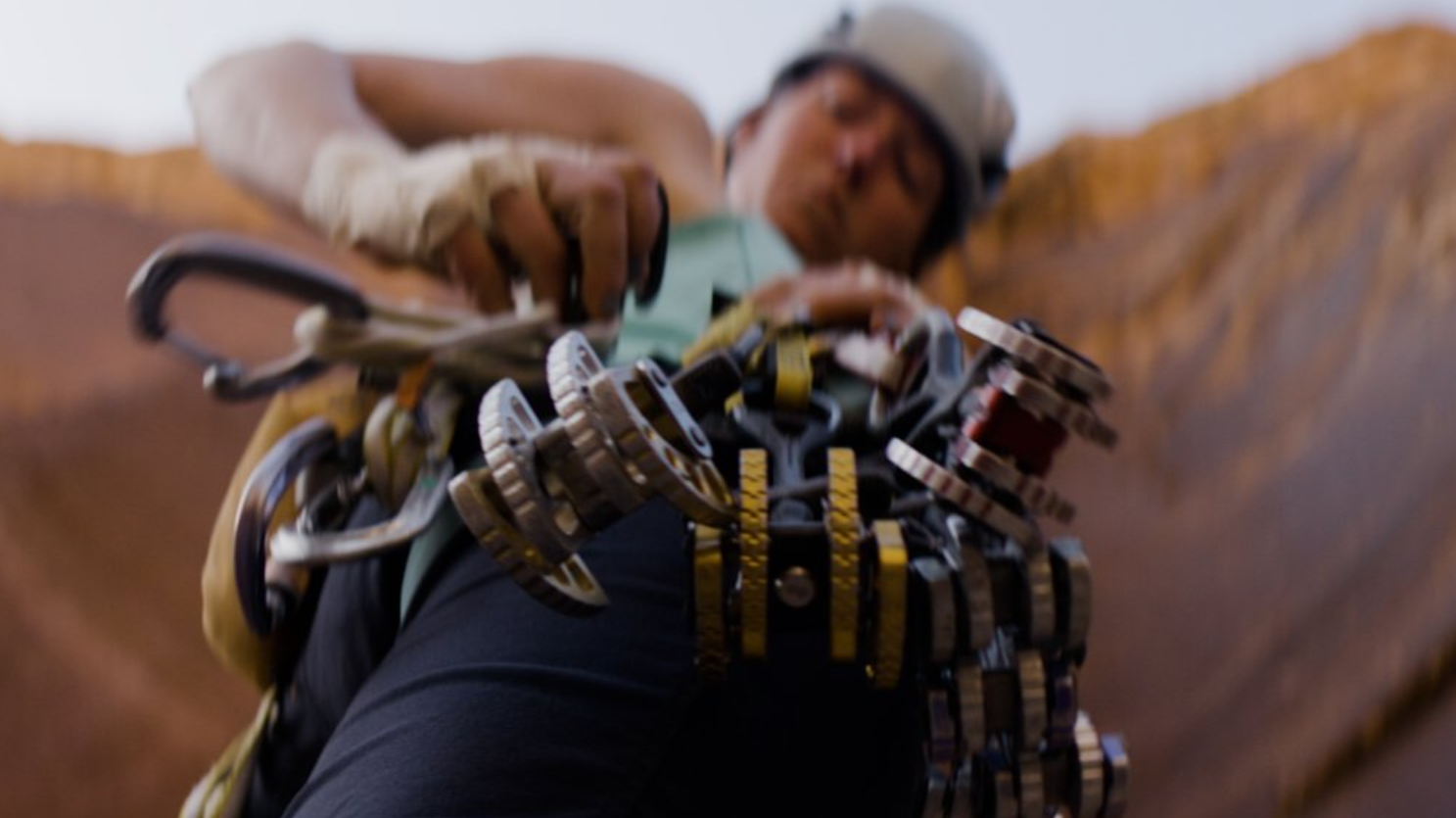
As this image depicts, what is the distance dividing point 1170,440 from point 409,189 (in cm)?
132

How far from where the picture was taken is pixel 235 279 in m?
0.60

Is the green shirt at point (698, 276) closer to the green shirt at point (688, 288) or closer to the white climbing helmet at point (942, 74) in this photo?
the green shirt at point (688, 288)

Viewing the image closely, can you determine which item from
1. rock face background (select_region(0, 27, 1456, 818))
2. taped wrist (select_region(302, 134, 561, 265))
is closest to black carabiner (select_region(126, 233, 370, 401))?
taped wrist (select_region(302, 134, 561, 265))

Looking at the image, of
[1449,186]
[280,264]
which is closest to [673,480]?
[280,264]

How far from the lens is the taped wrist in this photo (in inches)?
24.6

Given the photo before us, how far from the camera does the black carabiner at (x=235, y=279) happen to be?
1.92 ft

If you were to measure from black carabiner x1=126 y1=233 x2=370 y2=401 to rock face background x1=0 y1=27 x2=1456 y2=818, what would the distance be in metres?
0.93

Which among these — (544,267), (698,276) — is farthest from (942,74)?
(544,267)

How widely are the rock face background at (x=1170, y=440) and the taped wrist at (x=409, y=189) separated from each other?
35.9 inches

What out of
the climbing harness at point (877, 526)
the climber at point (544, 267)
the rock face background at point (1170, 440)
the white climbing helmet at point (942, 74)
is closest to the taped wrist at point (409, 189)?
the climber at point (544, 267)

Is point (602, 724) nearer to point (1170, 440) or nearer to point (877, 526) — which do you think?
point (877, 526)

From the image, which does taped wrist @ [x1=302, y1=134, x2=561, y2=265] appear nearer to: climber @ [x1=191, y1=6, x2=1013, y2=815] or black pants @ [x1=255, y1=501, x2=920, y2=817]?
climber @ [x1=191, y1=6, x2=1013, y2=815]

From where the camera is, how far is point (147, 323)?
0.61m

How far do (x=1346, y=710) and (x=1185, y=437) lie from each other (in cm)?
49
